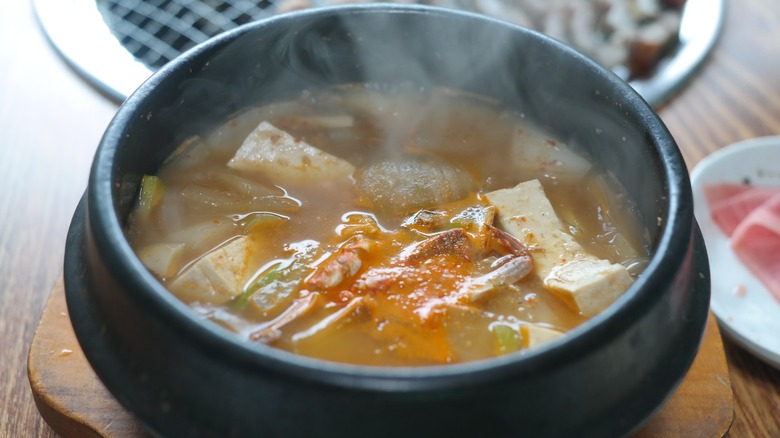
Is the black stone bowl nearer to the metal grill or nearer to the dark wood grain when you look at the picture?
the dark wood grain

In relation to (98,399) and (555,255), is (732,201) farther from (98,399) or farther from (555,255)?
(98,399)

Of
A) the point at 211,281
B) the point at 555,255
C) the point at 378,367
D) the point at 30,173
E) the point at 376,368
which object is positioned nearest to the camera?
the point at 376,368

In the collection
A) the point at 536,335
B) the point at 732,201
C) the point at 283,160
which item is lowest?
the point at 732,201

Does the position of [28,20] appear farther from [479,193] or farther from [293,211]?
[479,193]

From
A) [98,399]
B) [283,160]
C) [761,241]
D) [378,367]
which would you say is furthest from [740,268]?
[98,399]

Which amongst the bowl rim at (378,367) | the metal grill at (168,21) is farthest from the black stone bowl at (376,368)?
the metal grill at (168,21)

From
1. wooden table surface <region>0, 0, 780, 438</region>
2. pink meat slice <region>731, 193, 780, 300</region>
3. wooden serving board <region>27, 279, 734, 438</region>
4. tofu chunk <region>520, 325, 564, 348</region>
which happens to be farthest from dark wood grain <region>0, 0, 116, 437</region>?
pink meat slice <region>731, 193, 780, 300</region>

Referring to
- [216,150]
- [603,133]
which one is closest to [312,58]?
[216,150]
